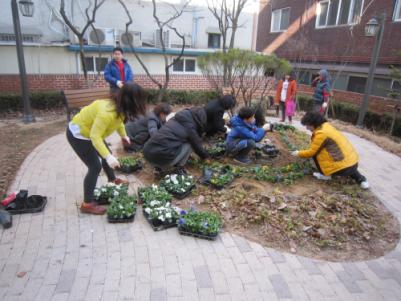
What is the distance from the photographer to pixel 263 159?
5.24 meters

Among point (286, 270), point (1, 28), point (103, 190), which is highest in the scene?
point (1, 28)

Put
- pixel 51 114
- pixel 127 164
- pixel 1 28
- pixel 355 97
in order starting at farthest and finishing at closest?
pixel 1 28 < pixel 355 97 < pixel 51 114 < pixel 127 164

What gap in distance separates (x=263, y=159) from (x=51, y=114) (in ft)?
22.4

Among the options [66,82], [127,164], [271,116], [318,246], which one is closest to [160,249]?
[318,246]

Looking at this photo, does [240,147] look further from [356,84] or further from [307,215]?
[356,84]

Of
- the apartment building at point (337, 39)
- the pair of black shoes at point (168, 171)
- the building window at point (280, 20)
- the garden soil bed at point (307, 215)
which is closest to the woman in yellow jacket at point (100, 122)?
the garden soil bed at point (307, 215)

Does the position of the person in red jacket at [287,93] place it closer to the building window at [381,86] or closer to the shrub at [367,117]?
the shrub at [367,117]

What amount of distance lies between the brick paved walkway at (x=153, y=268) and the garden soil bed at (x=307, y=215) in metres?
0.17

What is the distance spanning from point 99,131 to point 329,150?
9.80ft

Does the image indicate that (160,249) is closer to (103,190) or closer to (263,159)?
(103,190)

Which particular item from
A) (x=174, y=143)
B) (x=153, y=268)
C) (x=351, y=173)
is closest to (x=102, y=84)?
(x=174, y=143)

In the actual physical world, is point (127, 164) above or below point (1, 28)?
below

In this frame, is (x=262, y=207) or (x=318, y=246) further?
(x=262, y=207)

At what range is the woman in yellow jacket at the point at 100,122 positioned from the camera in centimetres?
296
